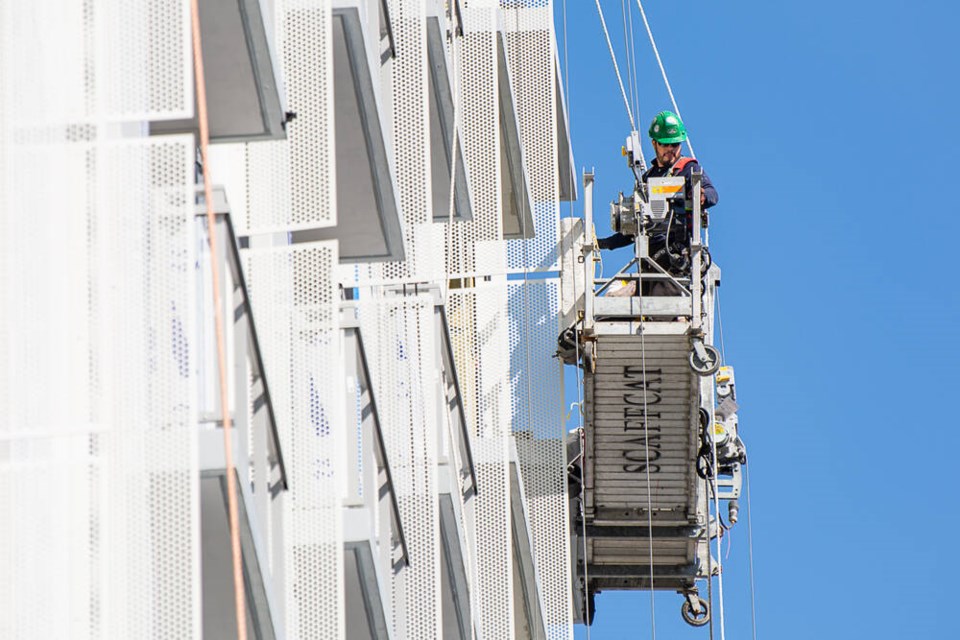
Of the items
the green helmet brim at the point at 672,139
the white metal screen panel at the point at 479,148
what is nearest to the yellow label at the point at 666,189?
the green helmet brim at the point at 672,139

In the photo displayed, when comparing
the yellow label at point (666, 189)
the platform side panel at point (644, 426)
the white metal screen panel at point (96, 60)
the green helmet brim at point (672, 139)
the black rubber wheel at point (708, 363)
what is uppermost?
the white metal screen panel at point (96, 60)

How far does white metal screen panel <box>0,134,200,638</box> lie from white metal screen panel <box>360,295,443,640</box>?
7.61 m

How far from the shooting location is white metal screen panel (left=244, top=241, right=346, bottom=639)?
53.3ft

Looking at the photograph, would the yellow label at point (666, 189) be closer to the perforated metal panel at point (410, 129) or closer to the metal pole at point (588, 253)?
the metal pole at point (588, 253)

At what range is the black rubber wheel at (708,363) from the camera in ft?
93.0

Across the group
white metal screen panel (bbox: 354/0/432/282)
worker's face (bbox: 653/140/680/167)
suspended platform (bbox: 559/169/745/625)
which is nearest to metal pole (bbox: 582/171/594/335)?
suspended platform (bbox: 559/169/745/625)

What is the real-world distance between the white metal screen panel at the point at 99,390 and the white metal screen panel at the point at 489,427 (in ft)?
47.1

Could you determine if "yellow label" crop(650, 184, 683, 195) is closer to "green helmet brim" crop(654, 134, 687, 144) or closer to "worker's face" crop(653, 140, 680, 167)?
"worker's face" crop(653, 140, 680, 167)

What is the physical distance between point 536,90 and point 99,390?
764 inches

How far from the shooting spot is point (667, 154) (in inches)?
1203

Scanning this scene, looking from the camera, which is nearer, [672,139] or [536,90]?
[672,139]

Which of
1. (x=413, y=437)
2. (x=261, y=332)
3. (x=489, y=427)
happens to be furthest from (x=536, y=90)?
(x=261, y=332)

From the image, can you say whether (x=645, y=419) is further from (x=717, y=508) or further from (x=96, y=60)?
(x=96, y=60)

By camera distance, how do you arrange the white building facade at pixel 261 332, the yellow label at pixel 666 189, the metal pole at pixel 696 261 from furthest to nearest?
the yellow label at pixel 666 189
the metal pole at pixel 696 261
the white building facade at pixel 261 332
